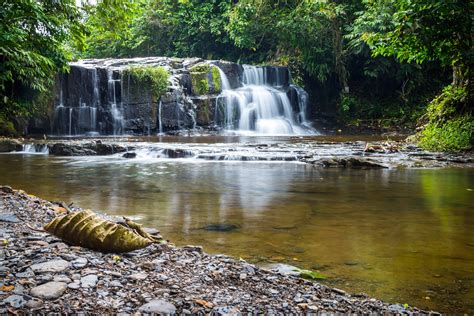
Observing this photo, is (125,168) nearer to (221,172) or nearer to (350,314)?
(221,172)

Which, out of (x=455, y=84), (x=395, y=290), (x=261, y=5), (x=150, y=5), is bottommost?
(x=395, y=290)

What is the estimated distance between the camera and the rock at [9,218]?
3.36 m

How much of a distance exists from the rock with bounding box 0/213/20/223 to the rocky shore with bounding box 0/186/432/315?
493 mm

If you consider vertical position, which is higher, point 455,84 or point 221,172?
point 455,84

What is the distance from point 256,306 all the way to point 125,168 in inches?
294

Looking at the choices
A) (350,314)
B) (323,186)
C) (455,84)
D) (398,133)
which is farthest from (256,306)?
(398,133)

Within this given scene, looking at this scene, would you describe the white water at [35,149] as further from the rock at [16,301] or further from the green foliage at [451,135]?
the rock at [16,301]

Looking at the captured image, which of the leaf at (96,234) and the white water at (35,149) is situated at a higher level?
the white water at (35,149)

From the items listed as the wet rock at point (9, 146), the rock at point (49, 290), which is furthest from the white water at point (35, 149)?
the rock at point (49, 290)

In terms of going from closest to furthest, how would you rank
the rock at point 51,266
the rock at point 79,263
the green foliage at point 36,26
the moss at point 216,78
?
the rock at point 51,266 < the rock at point 79,263 < the green foliage at point 36,26 < the moss at point 216,78

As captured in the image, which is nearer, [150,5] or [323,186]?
[323,186]

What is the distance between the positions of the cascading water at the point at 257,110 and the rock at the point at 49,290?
18.4 meters

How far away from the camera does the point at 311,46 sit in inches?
883

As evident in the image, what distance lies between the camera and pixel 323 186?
6.50m
